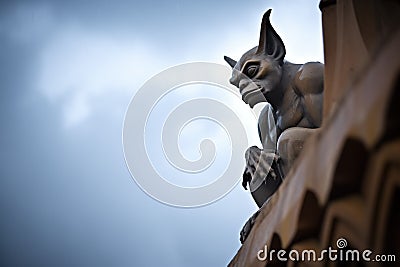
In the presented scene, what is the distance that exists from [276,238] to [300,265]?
0.45ft

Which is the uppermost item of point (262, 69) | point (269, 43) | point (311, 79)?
point (269, 43)

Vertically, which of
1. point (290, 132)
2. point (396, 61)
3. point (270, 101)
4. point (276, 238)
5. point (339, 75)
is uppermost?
point (270, 101)

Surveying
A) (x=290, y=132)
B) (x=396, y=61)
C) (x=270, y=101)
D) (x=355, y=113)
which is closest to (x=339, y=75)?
(x=355, y=113)

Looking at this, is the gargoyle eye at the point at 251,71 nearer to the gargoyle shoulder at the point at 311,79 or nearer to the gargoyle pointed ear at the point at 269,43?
the gargoyle pointed ear at the point at 269,43

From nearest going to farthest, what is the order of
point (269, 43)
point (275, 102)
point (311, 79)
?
point (311, 79), point (275, 102), point (269, 43)

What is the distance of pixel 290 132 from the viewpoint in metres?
2.16

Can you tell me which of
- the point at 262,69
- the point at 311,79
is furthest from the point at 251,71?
the point at 311,79

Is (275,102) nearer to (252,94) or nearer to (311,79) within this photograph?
(252,94)

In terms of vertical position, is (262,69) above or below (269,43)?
below

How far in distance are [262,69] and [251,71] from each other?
0.25ft

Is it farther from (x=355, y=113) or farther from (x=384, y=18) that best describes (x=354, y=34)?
(x=355, y=113)

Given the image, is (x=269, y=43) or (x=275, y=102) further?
(x=269, y=43)

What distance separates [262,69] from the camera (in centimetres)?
264

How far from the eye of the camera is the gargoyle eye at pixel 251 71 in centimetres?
268
